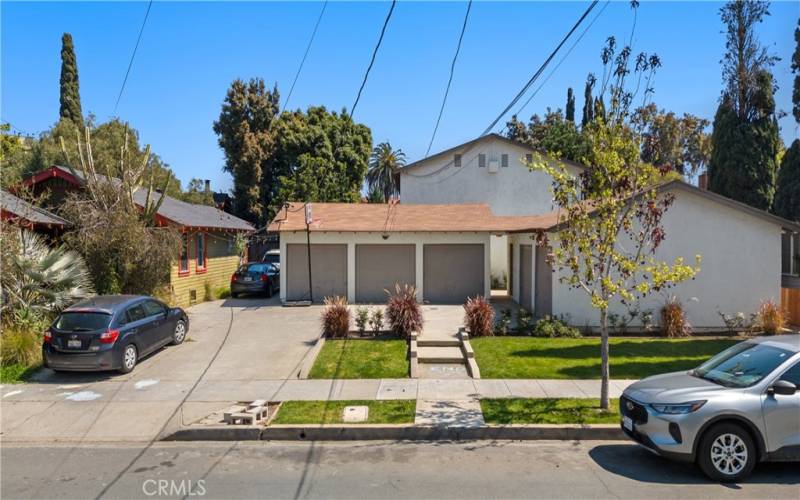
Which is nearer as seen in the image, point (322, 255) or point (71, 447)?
point (71, 447)

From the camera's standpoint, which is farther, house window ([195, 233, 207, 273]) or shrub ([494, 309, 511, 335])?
house window ([195, 233, 207, 273])

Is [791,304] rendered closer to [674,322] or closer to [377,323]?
[674,322]

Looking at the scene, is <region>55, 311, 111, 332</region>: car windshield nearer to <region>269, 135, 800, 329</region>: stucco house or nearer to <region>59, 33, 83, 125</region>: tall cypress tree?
<region>269, 135, 800, 329</region>: stucco house

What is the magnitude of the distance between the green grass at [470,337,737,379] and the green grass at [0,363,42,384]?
9.33 m

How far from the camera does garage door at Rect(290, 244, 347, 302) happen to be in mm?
22000

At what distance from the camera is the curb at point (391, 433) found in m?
8.34

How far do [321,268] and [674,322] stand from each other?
12.3m

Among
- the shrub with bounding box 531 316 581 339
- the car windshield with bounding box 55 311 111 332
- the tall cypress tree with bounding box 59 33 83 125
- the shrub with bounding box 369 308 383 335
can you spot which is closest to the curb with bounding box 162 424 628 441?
the car windshield with bounding box 55 311 111 332

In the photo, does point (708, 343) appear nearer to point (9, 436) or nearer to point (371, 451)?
point (371, 451)

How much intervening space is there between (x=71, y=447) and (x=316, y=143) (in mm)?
33255

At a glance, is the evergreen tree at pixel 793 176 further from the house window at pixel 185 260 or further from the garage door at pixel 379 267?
the house window at pixel 185 260

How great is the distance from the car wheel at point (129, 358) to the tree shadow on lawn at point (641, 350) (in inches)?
320

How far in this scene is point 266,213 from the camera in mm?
41094

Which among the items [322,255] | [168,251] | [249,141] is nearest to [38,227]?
[168,251]
